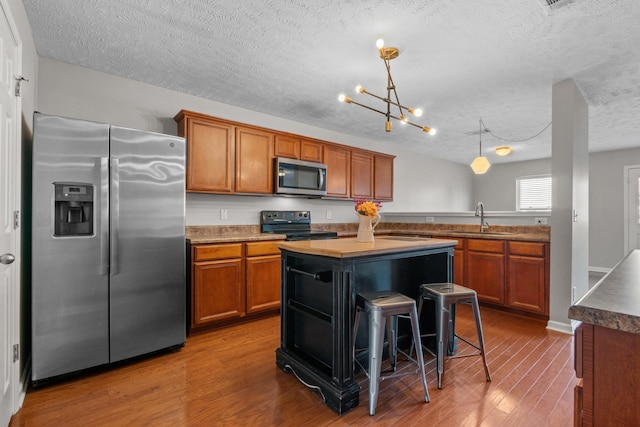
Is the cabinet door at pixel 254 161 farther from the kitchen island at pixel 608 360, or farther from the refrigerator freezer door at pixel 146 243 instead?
the kitchen island at pixel 608 360

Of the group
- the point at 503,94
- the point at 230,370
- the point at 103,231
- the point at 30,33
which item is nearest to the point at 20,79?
the point at 30,33

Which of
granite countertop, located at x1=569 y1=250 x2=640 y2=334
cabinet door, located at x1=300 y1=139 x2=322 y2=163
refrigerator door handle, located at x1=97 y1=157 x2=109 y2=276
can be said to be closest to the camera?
granite countertop, located at x1=569 y1=250 x2=640 y2=334

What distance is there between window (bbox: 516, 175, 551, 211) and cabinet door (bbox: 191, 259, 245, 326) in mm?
6953

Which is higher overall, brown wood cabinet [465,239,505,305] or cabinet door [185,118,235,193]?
cabinet door [185,118,235,193]

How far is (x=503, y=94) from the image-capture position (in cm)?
347

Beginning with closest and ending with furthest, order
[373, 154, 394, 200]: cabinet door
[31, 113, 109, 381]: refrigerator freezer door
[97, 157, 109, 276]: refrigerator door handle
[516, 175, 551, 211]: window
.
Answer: [31, 113, 109, 381]: refrigerator freezer door, [97, 157, 109, 276]: refrigerator door handle, [373, 154, 394, 200]: cabinet door, [516, 175, 551, 211]: window

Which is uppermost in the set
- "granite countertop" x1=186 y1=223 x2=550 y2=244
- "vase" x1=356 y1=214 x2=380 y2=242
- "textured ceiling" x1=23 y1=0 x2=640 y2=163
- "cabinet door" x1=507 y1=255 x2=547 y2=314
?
"textured ceiling" x1=23 y1=0 x2=640 y2=163

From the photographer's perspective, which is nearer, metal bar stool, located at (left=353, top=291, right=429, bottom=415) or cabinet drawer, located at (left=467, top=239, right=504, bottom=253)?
metal bar stool, located at (left=353, top=291, right=429, bottom=415)

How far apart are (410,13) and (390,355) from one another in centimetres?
233

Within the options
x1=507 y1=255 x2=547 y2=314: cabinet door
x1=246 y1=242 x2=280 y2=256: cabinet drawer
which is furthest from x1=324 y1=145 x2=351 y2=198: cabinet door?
x1=507 y1=255 x2=547 y2=314: cabinet door

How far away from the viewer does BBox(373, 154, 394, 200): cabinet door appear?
5023 millimetres

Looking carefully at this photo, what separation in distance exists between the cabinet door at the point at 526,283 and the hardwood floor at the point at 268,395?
80 cm

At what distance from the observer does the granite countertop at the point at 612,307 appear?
0.69m

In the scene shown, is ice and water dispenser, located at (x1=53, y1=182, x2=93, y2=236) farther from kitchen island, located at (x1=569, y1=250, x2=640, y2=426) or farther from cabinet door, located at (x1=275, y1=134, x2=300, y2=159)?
kitchen island, located at (x1=569, y1=250, x2=640, y2=426)
